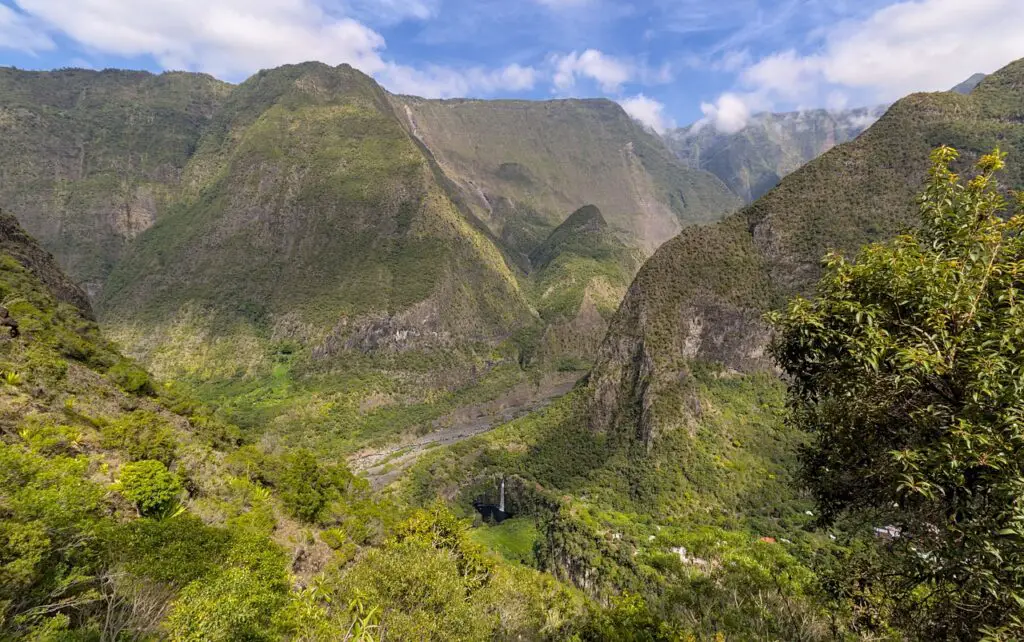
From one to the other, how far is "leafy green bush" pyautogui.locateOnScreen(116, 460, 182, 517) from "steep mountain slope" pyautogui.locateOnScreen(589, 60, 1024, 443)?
81892mm

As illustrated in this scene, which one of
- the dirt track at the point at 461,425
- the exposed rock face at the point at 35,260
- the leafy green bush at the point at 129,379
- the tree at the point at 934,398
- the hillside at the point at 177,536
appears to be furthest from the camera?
the dirt track at the point at 461,425

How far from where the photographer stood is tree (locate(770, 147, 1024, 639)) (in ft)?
21.8

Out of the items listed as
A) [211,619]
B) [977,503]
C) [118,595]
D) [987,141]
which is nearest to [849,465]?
[977,503]

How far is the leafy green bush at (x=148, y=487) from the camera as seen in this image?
2403 cm

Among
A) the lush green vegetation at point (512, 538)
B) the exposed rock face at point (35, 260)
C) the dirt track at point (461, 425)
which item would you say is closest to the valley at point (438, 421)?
the exposed rock face at point (35, 260)

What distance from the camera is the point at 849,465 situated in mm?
8867

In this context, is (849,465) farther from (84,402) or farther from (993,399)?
(84,402)

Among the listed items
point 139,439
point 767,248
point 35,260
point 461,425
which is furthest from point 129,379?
point 767,248

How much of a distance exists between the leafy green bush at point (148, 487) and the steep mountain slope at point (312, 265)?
13772 centimetres

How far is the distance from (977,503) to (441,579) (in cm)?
1443

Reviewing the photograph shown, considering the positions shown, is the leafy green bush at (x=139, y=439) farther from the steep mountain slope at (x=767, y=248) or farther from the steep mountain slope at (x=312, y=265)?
→ the steep mountain slope at (x=312, y=265)

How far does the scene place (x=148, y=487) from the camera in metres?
24.5

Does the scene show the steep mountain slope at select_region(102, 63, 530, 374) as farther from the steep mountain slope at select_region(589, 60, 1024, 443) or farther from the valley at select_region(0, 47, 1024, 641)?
the steep mountain slope at select_region(589, 60, 1024, 443)

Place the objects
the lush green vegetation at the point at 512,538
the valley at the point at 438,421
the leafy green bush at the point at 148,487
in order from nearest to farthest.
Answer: the valley at the point at 438,421, the leafy green bush at the point at 148,487, the lush green vegetation at the point at 512,538
